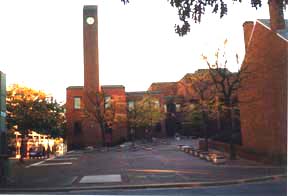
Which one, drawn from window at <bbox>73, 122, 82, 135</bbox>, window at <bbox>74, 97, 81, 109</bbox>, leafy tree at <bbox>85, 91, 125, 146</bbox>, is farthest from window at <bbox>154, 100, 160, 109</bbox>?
window at <bbox>73, 122, 82, 135</bbox>

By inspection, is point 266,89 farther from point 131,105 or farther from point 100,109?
point 131,105

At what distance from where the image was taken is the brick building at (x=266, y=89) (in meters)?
23.6

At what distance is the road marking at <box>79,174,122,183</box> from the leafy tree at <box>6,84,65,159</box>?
18.2 m

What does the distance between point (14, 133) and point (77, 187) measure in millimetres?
27191

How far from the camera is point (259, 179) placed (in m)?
17.7

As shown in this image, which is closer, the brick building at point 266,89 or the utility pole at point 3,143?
the utility pole at point 3,143

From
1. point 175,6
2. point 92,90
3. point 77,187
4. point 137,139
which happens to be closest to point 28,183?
point 77,187

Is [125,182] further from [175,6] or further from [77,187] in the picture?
[175,6]

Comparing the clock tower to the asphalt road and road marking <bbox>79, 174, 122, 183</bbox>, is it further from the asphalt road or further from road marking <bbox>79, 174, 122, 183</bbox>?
the asphalt road

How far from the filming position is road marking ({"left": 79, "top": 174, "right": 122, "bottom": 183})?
18058 millimetres

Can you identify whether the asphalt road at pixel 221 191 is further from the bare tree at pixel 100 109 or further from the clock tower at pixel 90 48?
→ the clock tower at pixel 90 48

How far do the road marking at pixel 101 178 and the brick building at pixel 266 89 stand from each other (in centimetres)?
839

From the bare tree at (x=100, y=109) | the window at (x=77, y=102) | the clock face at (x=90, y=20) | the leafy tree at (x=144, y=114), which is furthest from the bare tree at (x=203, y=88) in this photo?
the clock face at (x=90, y=20)

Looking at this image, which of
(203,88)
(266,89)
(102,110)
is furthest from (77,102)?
(266,89)
